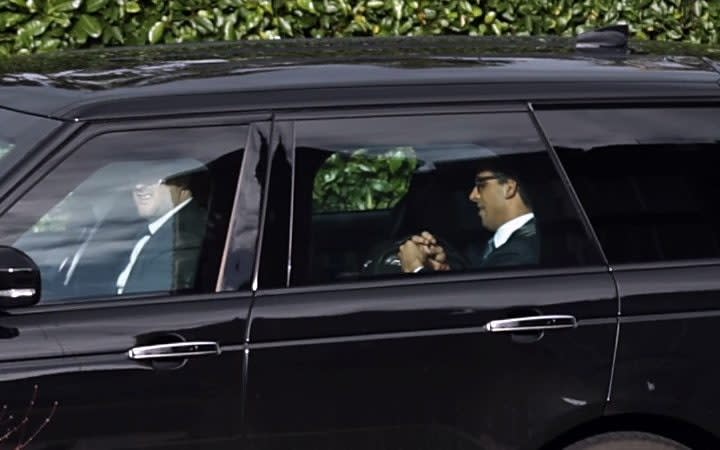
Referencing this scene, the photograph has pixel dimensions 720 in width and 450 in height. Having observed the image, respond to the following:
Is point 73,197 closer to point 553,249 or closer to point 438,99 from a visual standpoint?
point 438,99

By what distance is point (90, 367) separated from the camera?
12.6 feet

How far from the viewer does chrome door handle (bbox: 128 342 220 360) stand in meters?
3.87

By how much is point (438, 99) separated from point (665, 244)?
771 mm

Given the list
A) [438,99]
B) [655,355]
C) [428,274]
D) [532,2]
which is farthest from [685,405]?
[532,2]

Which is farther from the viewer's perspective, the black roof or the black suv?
the black roof

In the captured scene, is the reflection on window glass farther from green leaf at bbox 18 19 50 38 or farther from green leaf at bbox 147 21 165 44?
green leaf at bbox 18 19 50 38

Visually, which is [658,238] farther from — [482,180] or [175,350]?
[175,350]

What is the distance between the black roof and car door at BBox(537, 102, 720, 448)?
101 mm

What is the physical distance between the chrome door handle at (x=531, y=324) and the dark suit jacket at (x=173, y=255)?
2.64ft

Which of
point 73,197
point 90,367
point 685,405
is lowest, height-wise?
point 685,405

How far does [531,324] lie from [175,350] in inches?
37.7

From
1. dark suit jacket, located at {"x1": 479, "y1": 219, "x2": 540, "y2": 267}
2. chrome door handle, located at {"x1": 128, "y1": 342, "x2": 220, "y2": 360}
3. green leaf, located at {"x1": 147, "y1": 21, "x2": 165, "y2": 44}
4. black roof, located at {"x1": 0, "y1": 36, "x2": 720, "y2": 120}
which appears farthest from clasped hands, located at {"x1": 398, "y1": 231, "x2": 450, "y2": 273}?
green leaf, located at {"x1": 147, "y1": 21, "x2": 165, "y2": 44}

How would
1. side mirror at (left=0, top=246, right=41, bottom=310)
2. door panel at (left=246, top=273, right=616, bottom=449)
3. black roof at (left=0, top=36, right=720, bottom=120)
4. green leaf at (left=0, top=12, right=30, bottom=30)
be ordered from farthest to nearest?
1. green leaf at (left=0, top=12, right=30, bottom=30)
2. black roof at (left=0, top=36, right=720, bottom=120)
3. door panel at (left=246, top=273, right=616, bottom=449)
4. side mirror at (left=0, top=246, right=41, bottom=310)

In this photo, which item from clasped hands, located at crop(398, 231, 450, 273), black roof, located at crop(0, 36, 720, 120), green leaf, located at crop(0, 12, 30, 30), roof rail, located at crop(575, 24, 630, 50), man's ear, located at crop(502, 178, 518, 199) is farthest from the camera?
green leaf, located at crop(0, 12, 30, 30)
